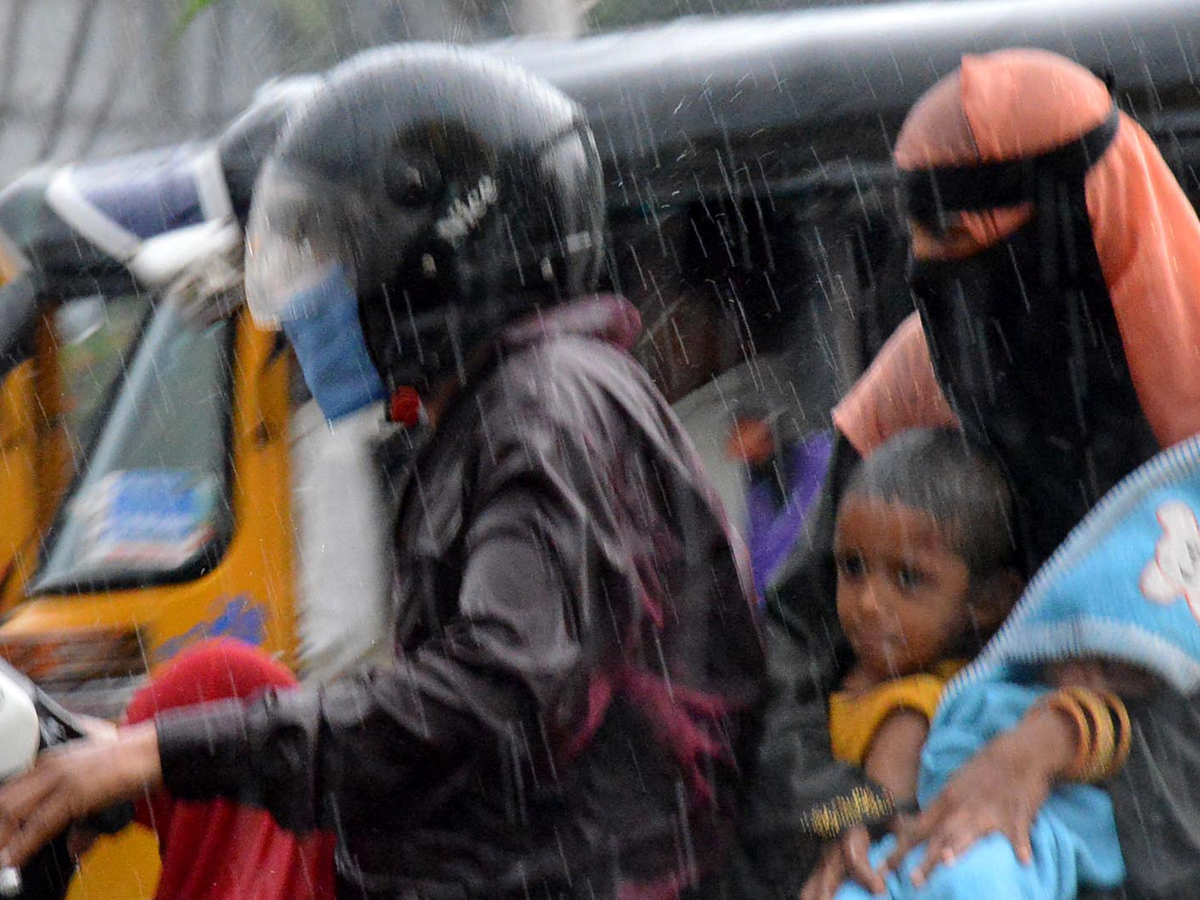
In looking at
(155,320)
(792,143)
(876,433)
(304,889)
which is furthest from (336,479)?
(304,889)

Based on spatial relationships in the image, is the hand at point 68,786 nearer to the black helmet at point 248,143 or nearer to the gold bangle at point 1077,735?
the gold bangle at point 1077,735

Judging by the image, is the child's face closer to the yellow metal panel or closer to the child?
the child

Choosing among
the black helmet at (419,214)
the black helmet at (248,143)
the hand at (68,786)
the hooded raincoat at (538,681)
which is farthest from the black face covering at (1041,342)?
the black helmet at (248,143)

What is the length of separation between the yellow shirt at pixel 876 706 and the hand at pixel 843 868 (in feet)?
0.69

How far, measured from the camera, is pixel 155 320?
13.0 ft

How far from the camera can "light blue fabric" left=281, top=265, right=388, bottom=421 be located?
2.15 metres

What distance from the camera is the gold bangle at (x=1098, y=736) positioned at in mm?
2047

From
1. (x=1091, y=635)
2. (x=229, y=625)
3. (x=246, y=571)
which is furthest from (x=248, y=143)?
(x=1091, y=635)

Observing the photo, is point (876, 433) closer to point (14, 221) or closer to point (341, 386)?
point (341, 386)

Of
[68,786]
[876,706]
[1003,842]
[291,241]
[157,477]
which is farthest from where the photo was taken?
[157,477]

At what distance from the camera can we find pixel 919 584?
2.44 metres

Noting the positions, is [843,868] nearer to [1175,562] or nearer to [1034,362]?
[1175,562]

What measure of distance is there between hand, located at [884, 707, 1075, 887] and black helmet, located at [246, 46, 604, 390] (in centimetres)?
79

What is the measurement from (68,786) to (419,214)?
811 mm
